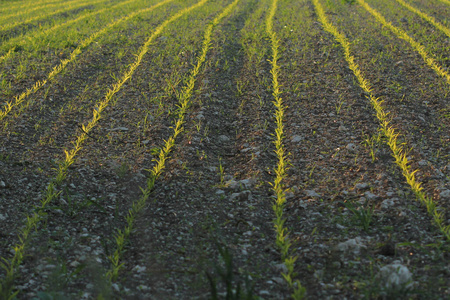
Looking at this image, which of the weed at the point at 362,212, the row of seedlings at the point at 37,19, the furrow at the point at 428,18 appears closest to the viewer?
the weed at the point at 362,212

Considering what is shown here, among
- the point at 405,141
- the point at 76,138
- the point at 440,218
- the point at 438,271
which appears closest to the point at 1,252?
the point at 76,138

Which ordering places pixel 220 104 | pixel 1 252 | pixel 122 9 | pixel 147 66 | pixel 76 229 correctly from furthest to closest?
1. pixel 122 9
2. pixel 147 66
3. pixel 220 104
4. pixel 76 229
5. pixel 1 252

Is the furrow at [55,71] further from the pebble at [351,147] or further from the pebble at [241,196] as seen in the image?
the pebble at [351,147]

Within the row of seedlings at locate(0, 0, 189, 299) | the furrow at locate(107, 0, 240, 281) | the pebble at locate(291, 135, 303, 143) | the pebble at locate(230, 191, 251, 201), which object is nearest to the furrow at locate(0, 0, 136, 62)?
the row of seedlings at locate(0, 0, 189, 299)

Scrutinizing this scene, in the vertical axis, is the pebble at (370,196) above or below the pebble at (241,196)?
above

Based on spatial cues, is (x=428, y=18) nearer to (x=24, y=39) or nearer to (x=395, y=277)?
(x=24, y=39)

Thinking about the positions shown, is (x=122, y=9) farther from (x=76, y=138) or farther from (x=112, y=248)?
(x=112, y=248)

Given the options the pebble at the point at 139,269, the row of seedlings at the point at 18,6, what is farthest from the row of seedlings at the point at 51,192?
the row of seedlings at the point at 18,6

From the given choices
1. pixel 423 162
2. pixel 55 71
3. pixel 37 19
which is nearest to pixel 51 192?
pixel 423 162

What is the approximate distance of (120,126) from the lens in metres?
5.81

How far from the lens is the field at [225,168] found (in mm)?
3262

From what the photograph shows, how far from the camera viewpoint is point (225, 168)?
195 inches

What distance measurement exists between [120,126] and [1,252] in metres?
2.66

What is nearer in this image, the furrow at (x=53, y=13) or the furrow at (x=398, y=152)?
the furrow at (x=398, y=152)
